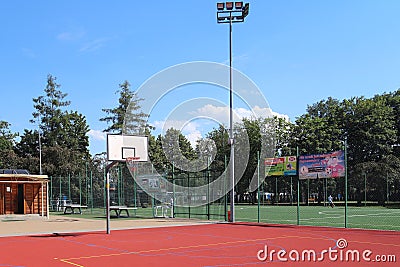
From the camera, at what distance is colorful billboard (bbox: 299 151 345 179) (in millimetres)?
19766

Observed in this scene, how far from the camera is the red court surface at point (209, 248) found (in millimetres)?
10852

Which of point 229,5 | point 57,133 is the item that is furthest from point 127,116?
point 229,5

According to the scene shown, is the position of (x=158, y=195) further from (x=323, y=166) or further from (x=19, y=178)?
(x=323, y=166)

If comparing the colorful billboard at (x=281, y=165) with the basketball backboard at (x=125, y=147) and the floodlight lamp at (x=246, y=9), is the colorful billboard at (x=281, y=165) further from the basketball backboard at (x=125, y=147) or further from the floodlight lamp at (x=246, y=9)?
the basketball backboard at (x=125, y=147)

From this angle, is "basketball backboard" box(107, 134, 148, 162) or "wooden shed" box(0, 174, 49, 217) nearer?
"basketball backboard" box(107, 134, 148, 162)

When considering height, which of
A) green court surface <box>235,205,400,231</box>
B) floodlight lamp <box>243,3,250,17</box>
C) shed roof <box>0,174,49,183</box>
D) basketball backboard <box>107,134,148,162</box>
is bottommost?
green court surface <box>235,205,400,231</box>

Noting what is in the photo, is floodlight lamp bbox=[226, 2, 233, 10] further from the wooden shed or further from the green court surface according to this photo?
the wooden shed

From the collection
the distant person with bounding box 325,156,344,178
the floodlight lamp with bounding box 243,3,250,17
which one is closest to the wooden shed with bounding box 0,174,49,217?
the floodlight lamp with bounding box 243,3,250,17

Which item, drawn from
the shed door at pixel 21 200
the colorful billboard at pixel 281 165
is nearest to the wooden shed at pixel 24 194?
the shed door at pixel 21 200

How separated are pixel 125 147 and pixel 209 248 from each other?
26.8 feet

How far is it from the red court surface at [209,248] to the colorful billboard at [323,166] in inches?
106

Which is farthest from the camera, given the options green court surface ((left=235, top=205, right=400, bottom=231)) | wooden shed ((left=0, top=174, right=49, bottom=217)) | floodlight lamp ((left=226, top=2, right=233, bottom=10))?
wooden shed ((left=0, top=174, right=49, bottom=217))

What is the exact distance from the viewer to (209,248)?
13.2 metres

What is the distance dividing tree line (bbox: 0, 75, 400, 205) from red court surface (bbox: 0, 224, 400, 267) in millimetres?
34306
